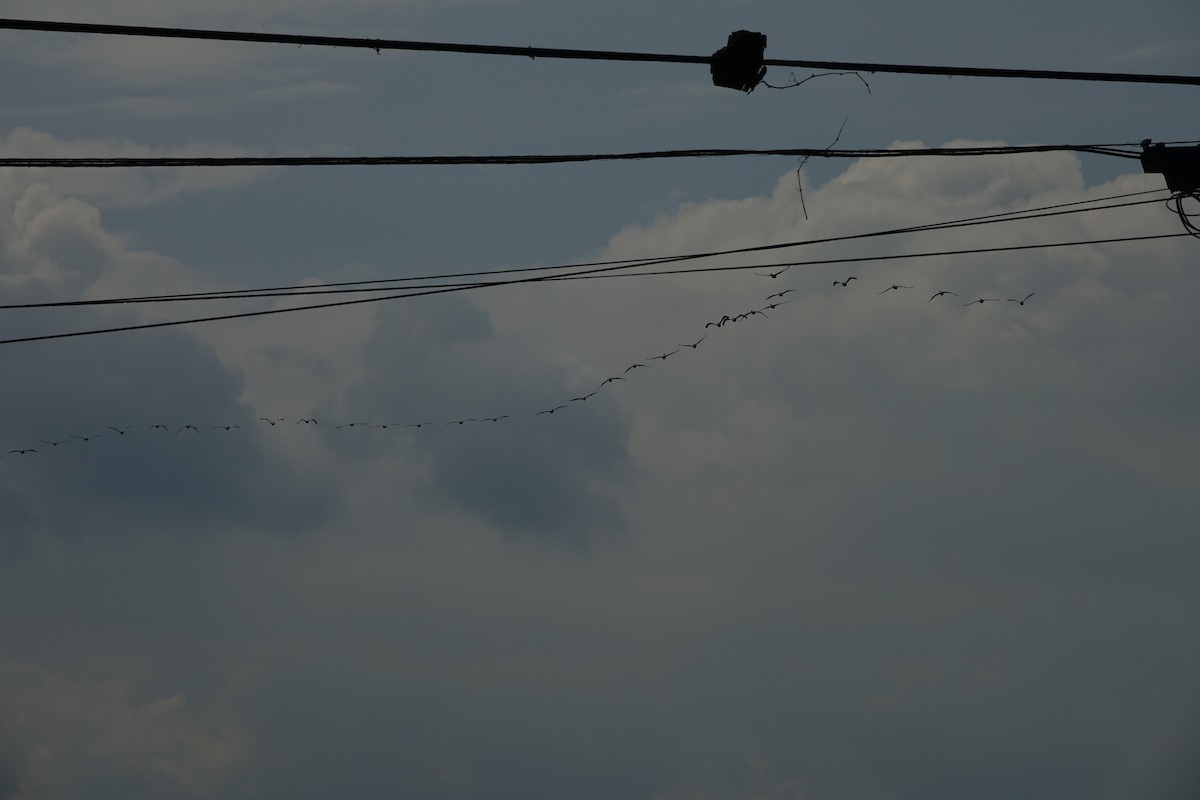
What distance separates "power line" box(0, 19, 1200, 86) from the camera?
7414mm

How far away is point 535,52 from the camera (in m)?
8.07

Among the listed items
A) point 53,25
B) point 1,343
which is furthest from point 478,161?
point 1,343

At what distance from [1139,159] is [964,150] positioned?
321 cm

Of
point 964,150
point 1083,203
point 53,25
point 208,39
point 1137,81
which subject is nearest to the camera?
point 53,25

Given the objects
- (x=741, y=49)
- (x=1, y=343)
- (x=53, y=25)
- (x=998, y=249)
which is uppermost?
(x=998, y=249)

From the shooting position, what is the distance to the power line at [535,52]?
7.41 meters

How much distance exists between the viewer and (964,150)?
32.9 ft

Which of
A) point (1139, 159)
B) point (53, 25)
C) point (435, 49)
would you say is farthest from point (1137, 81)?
point (53, 25)

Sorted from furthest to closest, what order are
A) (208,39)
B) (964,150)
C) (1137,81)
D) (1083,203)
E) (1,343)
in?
(1083,203) → (1,343) → (964,150) → (1137,81) → (208,39)

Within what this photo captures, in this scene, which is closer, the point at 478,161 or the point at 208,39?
the point at 208,39

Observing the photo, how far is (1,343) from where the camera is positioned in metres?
12.0

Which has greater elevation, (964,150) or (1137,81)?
(964,150)

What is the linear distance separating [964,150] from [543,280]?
4456mm

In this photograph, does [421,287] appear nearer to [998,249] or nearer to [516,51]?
[516,51]
